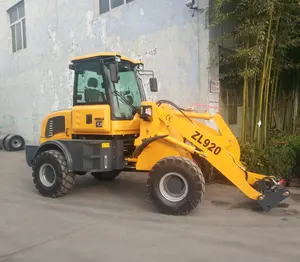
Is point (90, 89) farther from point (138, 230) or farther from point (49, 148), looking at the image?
point (138, 230)

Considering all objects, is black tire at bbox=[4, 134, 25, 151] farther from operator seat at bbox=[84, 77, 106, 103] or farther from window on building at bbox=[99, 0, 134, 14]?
operator seat at bbox=[84, 77, 106, 103]

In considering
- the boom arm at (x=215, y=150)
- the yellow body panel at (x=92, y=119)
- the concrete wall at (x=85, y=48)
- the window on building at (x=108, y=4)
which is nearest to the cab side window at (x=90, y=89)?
the yellow body panel at (x=92, y=119)

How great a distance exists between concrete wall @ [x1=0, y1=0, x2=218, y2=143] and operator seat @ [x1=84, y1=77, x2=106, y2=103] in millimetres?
3293

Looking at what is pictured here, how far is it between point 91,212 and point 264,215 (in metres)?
2.64

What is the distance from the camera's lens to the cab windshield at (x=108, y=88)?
6.01 m

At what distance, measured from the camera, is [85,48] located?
39.8 feet

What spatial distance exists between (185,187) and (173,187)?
0.20 metres

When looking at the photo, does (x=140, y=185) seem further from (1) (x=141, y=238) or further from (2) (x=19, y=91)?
(2) (x=19, y=91)

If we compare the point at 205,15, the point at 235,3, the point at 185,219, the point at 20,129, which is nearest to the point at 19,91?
the point at 20,129

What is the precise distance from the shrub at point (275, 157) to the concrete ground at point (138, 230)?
79cm

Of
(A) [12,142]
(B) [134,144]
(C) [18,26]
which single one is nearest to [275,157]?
(B) [134,144]

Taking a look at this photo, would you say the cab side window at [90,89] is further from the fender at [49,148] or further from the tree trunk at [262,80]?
the tree trunk at [262,80]

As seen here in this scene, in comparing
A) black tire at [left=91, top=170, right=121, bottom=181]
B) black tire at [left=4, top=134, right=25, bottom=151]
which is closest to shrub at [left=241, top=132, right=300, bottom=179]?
black tire at [left=91, top=170, right=121, bottom=181]

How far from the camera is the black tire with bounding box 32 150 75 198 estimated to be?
6.13 meters
